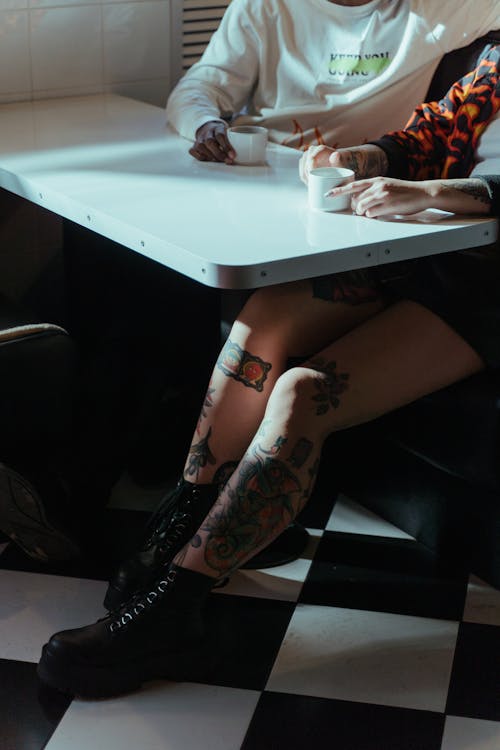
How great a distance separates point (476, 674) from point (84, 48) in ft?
6.25

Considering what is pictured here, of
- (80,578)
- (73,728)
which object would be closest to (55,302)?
(80,578)

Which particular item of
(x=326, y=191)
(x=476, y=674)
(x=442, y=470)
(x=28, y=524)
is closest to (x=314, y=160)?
(x=326, y=191)

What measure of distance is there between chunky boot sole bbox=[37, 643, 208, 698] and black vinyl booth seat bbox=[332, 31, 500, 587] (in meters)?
0.55

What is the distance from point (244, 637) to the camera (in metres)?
1.69

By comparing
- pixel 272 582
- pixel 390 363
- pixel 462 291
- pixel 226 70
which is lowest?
pixel 272 582

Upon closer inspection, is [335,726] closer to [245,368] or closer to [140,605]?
[140,605]

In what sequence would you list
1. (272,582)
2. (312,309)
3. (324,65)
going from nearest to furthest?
(312,309) → (272,582) → (324,65)

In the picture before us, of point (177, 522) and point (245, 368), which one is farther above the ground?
point (245, 368)

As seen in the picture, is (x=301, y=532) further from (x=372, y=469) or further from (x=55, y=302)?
(x=55, y=302)

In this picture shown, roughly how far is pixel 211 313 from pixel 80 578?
80 centimetres

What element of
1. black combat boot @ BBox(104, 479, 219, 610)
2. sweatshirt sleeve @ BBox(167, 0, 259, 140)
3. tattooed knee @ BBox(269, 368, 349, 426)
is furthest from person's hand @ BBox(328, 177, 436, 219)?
sweatshirt sleeve @ BBox(167, 0, 259, 140)

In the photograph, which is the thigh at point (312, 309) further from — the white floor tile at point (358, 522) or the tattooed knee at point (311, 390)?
the white floor tile at point (358, 522)

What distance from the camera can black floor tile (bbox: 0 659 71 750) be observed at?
1458mm

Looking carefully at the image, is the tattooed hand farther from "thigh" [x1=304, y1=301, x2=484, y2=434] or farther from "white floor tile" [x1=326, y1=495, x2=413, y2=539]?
"white floor tile" [x1=326, y1=495, x2=413, y2=539]
